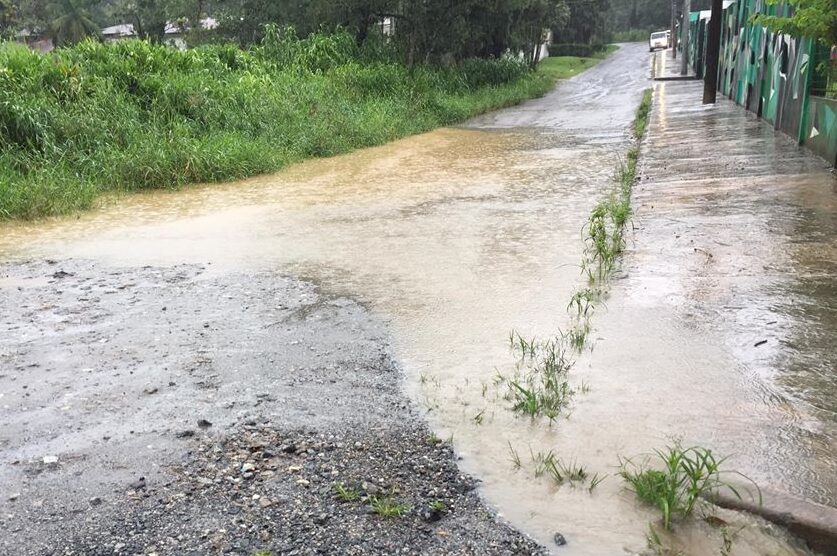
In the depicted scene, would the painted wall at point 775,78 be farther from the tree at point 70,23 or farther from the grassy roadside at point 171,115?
the tree at point 70,23

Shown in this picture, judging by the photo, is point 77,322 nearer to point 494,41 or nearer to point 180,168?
point 180,168

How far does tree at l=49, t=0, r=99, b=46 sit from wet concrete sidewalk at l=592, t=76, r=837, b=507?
38.6 meters

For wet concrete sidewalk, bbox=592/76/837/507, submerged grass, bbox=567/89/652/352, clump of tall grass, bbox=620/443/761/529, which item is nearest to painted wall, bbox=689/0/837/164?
wet concrete sidewalk, bbox=592/76/837/507

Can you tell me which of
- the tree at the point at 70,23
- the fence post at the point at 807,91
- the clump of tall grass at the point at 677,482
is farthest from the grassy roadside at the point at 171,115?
the tree at the point at 70,23

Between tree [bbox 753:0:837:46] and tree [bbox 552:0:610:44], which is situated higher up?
tree [bbox 552:0:610:44]

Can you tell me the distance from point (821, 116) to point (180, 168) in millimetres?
8547

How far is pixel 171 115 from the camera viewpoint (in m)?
12.5

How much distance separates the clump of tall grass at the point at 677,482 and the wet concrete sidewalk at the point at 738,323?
18cm

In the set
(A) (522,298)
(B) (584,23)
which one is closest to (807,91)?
(A) (522,298)

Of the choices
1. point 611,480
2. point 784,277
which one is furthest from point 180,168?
point 611,480

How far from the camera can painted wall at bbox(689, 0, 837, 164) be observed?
9242 millimetres

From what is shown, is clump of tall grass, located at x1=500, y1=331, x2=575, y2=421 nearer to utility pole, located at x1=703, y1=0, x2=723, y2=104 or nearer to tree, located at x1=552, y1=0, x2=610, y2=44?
utility pole, located at x1=703, y1=0, x2=723, y2=104

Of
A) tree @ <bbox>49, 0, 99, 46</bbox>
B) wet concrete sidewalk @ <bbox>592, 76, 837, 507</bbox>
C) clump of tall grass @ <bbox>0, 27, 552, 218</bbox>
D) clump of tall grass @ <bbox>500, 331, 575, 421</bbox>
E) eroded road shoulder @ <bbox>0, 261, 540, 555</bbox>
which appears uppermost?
tree @ <bbox>49, 0, 99, 46</bbox>

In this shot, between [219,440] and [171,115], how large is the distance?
10.3 metres
